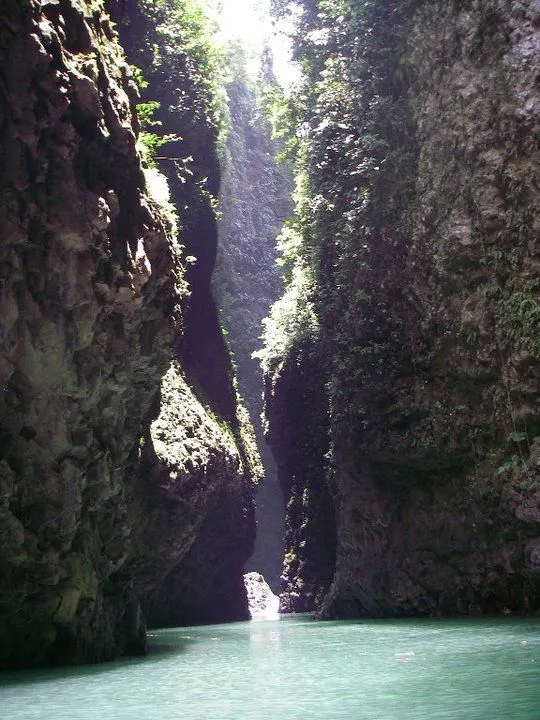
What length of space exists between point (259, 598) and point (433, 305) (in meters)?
21.3

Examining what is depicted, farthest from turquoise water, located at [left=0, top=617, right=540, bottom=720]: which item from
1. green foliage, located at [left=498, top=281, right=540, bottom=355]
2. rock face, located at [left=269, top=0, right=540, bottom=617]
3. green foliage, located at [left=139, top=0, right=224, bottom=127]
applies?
green foliage, located at [left=139, top=0, right=224, bottom=127]

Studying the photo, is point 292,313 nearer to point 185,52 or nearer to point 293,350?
point 293,350

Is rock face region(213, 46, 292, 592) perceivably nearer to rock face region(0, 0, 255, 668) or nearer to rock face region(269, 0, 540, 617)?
rock face region(269, 0, 540, 617)

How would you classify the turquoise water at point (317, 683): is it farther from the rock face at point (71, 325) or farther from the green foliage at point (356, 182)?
the green foliage at point (356, 182)

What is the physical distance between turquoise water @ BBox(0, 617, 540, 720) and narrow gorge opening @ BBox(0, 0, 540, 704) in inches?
4.4

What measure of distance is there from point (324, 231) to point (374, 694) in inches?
662

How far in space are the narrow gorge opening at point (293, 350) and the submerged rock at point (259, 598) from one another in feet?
15.3

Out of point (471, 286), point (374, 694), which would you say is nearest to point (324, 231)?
point (471, 286)

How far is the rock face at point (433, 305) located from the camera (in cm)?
1636

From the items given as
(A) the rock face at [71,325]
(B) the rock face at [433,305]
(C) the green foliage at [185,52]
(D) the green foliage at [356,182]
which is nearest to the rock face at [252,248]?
(C) the green foliage at [185,52]

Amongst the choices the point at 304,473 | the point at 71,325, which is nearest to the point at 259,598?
the point at 304,473

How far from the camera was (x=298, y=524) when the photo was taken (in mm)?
28672

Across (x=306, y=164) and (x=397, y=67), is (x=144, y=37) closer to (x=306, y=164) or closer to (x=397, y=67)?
(x=306, y=164)

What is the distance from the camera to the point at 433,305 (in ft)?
60.3
